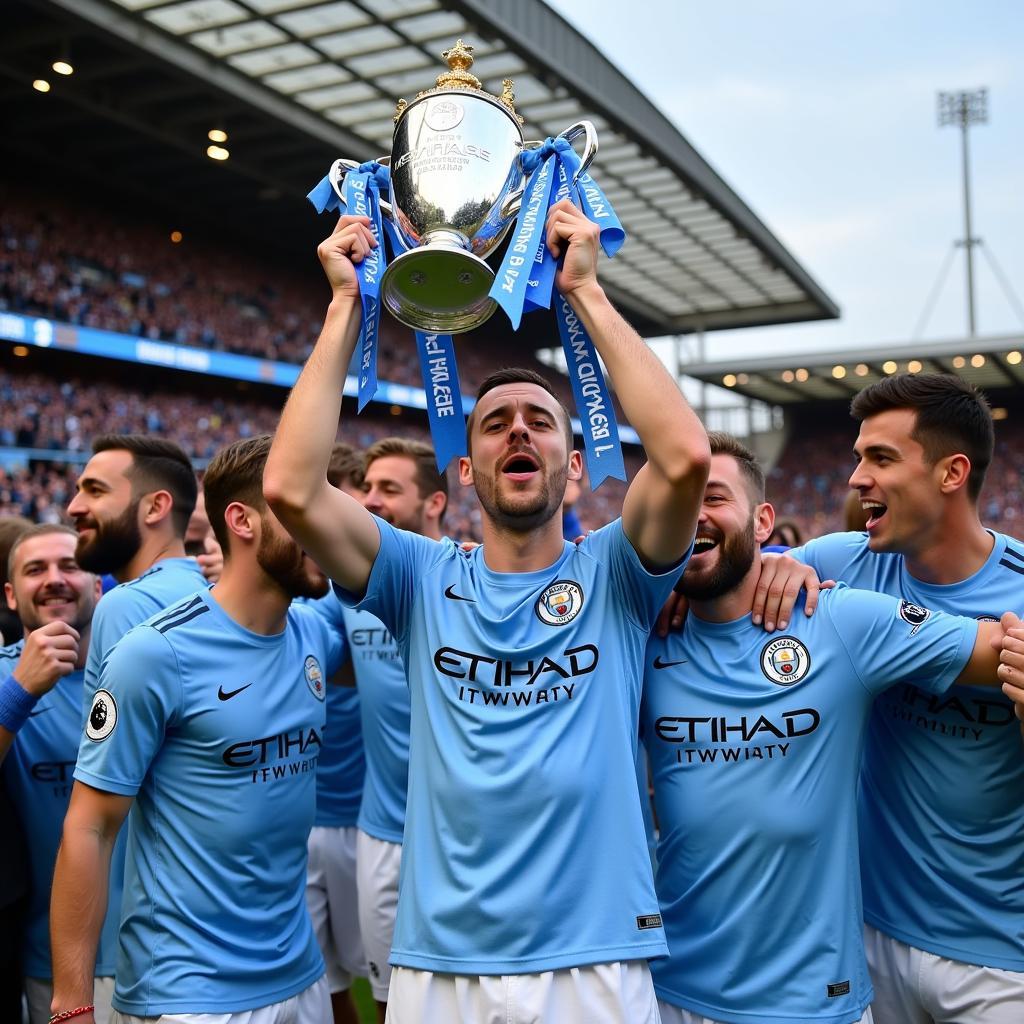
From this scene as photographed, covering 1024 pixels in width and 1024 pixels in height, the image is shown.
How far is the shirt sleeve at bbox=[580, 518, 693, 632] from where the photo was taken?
2.34 m

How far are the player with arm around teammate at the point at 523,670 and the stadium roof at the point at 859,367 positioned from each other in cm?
2118

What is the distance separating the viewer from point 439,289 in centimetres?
233

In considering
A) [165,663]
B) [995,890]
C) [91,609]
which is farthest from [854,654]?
[91,609]

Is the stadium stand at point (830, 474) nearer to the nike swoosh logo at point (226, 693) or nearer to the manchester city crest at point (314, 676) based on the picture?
the manchester city crest at point (314, 676)

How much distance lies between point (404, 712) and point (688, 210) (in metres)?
22.4

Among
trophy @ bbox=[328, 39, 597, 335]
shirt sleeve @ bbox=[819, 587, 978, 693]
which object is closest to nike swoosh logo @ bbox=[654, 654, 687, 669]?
shirt sleeve @ bbox=[819, 587, 978, 693]

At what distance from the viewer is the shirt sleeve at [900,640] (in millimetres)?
2410

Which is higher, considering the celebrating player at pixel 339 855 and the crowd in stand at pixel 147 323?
the crowd in stand at pixel 147 323

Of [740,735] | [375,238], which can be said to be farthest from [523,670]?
[375,238]

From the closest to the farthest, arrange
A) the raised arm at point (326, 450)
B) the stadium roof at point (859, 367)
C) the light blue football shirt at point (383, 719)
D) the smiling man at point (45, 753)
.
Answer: the raised arm at point (326, 450) → the smiling man at point (45, 753) → the light blue football shirt at point (383, 719) → the stadium roof at point (859, 367)

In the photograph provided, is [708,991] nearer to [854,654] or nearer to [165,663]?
[854,654]

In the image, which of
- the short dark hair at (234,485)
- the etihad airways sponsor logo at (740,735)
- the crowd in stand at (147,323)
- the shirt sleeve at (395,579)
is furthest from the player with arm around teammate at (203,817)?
the crowd in stand at (147,323)

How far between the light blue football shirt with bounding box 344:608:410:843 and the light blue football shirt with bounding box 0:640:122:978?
106 cm

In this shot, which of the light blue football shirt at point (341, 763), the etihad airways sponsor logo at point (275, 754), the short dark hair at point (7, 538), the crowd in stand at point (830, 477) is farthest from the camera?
the crowd in stand at point (830, 477)
